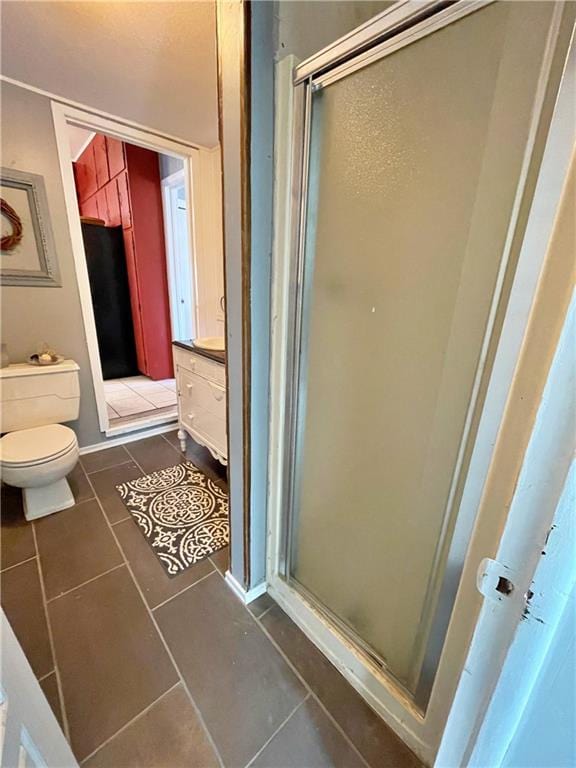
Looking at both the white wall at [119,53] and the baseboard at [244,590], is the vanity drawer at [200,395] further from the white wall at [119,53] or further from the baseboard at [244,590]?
the white wall at [119,53]

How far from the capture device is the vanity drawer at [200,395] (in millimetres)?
1824

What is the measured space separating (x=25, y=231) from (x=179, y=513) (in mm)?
1931

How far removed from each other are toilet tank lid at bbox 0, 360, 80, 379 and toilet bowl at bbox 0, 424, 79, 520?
33cm

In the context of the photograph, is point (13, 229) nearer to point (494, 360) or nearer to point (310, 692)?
point (494, 360)

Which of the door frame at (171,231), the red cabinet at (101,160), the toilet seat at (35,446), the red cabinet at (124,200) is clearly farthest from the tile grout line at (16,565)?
the red cabinet at (101,160)

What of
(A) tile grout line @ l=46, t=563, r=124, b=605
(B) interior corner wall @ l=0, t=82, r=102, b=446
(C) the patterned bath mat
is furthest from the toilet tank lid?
(A) tile grout line @ l=46, t=563, r=124, b=605

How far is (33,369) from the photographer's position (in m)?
1.89

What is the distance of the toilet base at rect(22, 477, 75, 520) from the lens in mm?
1744

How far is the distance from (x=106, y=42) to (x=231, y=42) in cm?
107

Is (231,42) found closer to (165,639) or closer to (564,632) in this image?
(564,632)

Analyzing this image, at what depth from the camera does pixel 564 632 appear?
393 millimetres

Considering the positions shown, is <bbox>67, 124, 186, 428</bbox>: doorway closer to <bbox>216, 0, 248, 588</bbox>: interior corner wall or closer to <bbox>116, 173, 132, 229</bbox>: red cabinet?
<bbox>116, 173, 132, 229</bbox>: red cabinet

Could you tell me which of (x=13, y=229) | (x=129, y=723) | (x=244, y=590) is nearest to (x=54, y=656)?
(x=129, y=723)

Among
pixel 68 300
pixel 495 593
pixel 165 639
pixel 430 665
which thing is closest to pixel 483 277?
pixel 495 593
